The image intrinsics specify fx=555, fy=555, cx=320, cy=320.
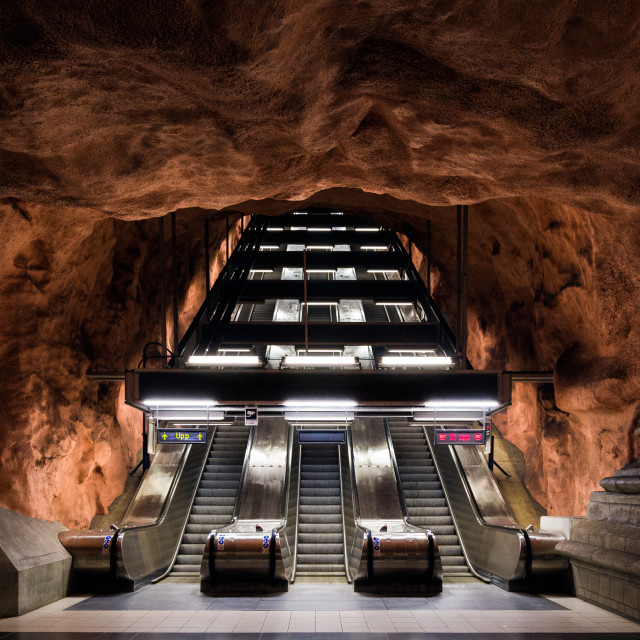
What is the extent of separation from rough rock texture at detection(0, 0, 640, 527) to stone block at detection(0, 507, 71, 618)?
521 mm

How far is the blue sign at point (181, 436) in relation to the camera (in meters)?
9.72

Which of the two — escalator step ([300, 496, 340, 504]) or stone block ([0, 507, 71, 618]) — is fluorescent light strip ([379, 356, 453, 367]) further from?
stone block ([0, 507, 71, 618])

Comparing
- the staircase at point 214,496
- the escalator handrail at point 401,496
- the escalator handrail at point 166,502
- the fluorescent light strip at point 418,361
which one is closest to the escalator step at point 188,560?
the staircase at point 214,496

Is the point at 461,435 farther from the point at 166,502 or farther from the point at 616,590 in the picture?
the point at 166,502

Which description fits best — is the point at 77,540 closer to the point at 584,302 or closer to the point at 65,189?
the point at 65,189

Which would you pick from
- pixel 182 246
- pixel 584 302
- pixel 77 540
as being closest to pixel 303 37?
pixel 584 302

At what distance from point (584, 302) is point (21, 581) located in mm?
8744

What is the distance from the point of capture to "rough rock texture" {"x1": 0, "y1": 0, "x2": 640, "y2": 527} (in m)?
3.75

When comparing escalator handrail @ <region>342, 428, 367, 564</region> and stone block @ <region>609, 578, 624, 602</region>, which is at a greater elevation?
escalator handrail @ <region>342, 428, 367, 564</region>

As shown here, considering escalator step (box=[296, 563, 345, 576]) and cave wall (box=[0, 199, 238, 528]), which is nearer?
cave wall (box=[0, 199, 238, 528])

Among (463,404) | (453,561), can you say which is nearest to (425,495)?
(453,561)

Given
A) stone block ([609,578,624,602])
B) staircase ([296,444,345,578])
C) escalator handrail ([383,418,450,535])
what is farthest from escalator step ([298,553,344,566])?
stone block ([609,578,624,602])

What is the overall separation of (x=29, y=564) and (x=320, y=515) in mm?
5520

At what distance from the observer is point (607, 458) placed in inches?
334
